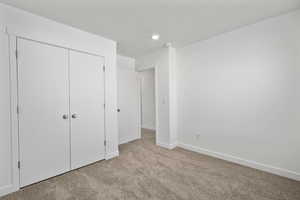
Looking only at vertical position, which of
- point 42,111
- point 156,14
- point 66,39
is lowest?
point 42,111

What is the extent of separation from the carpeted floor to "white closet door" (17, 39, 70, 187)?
0.25 m

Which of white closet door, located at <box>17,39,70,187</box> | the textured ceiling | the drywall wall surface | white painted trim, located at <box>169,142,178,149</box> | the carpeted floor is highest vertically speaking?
the textured ceiling

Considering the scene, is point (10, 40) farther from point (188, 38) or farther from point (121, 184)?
point (188, 38)

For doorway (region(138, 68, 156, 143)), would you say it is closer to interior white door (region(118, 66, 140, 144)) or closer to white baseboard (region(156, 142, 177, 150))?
interior white door (region(118, 66, 140, 144))

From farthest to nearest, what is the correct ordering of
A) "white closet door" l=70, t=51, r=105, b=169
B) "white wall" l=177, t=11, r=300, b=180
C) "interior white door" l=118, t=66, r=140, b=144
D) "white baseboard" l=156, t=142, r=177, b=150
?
"interior white door" l=118, t=66, r=140, b=144 < "white baseboard" l=156, t=142, r=177, b=150 < "white closet door" l=70, t=51, r=105, b=169 < "white wall" l=177, t=11, r=300, b=180

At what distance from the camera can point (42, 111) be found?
1.91 meters

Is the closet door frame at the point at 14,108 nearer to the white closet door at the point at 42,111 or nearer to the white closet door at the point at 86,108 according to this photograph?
the white closet door at the point at 42,111

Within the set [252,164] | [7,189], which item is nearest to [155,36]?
[252,164]

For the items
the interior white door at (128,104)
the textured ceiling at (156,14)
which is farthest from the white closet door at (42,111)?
the interior white door at (128,104)

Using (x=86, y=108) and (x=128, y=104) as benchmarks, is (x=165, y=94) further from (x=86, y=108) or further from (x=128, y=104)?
(x=86, y=108)

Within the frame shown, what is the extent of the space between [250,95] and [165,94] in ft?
5.51

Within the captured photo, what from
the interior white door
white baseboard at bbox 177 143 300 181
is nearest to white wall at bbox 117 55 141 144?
the interior white door

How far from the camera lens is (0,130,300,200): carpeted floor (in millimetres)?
1618

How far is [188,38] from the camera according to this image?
2.71 meters
